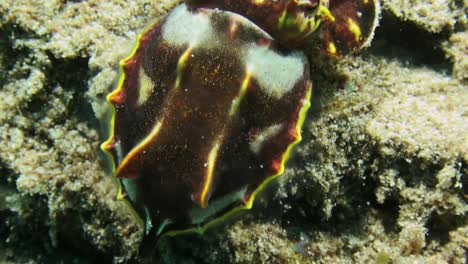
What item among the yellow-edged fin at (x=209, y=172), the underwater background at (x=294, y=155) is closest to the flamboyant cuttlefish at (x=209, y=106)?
Answer: the yellow-edged fin at (x=209, y=172)

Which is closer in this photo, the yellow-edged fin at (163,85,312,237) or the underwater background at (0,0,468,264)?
the yellow-edged fin at (163,85,312,237)

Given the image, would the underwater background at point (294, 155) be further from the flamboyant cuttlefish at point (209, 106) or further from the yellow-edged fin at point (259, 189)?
the flamboyant cuttlefish at point (209, 106)

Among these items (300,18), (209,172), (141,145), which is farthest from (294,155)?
(141,145)

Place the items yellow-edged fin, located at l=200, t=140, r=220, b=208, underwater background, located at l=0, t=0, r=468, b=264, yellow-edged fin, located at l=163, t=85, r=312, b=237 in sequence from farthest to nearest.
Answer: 1. underwater background, located at l=0, t=0, r=468, b=264
2. yellow-edged fin, located at l=163, t=85, r=312, b=237
3. yellow-edged fin, located at l=200, t=140, r=220, b=208

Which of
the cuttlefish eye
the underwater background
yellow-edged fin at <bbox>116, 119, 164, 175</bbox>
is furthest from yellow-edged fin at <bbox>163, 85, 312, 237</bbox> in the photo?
yellow-edged fin at <bbox>116, 119, 164, 175</bbox>

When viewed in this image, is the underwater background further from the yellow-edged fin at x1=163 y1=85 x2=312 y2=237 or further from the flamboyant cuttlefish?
the flamboyant cuttlefish

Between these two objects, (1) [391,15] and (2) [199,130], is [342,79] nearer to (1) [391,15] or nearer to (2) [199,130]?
(1) [391,15]

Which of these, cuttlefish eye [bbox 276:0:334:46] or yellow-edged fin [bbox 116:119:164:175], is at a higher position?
cuttlefish eye [bbox 276:0:334:46]
